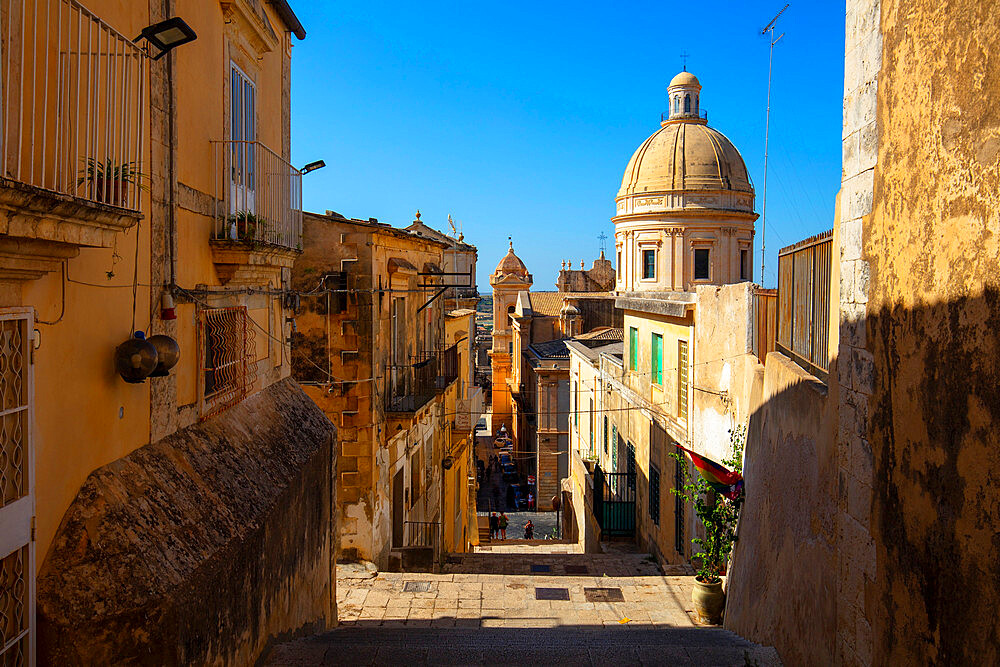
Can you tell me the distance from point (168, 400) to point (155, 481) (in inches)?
29.2

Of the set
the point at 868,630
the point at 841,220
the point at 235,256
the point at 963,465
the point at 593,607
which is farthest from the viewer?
the point at 593,607

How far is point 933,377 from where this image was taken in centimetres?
335

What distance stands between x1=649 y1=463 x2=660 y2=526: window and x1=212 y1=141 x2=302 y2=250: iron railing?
33.7ft

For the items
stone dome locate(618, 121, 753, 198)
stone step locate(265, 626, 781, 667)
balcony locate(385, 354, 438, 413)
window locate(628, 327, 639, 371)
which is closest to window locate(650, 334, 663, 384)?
window locate(628, 327, 639, 371)

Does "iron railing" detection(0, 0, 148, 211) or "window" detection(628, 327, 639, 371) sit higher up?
"iron railing" detection(0, 0, 148, 211)

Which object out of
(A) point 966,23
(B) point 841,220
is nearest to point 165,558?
(B) point 841,220

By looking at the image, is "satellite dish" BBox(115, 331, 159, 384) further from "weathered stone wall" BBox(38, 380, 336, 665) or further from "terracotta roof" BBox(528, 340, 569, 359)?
"terracotta roof" BBox(528, 340, 569, 359)

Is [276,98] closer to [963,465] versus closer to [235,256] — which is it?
[235,256]

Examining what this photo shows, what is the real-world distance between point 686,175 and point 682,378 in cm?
1710

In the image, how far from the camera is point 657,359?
16.3 meters

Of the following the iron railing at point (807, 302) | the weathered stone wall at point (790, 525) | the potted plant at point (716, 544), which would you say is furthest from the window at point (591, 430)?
the iron railing at point (807, 302)

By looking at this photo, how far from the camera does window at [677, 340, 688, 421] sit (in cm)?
1419

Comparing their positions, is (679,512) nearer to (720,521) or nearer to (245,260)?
(720,521)

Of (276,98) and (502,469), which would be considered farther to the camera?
(502,469)
